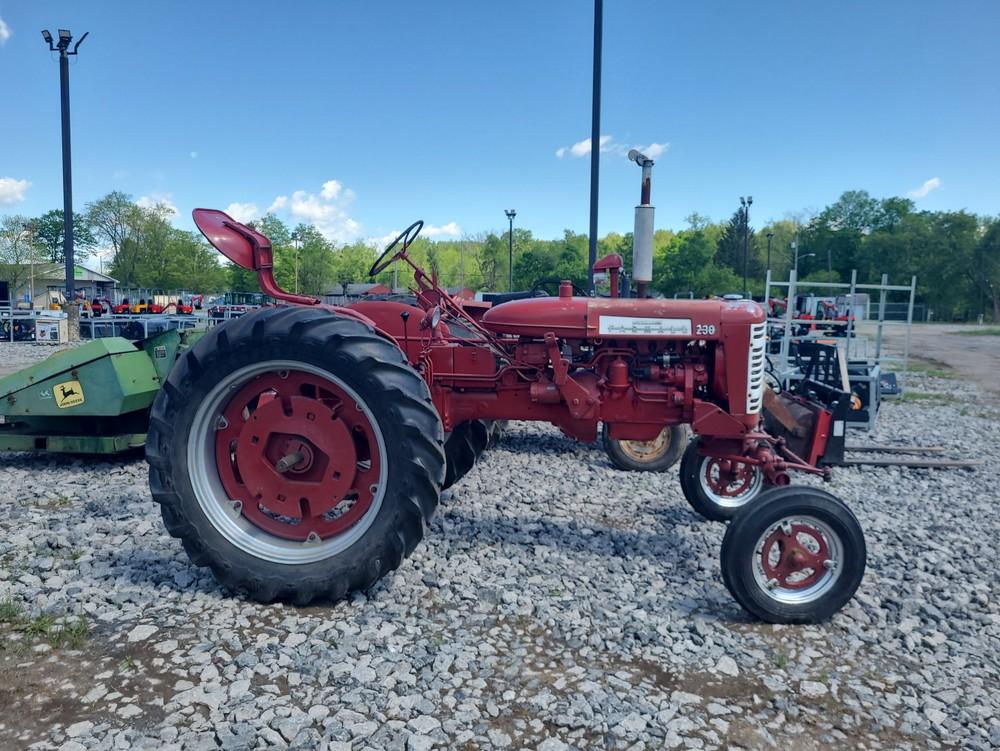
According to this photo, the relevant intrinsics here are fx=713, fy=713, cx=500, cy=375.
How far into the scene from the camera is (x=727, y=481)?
4.80 metres

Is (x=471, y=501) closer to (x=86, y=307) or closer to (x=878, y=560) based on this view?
(x=878, y=560)

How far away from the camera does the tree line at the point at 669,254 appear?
54809 mm

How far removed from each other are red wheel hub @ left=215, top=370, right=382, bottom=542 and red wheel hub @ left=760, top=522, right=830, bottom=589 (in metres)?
1.94

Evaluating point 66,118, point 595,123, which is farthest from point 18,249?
point 595,123

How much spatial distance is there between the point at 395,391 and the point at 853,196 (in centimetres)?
9268

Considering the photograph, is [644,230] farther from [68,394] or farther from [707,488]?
[68,394]

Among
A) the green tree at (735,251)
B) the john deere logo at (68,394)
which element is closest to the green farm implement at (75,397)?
the john deere logo at (68,394)

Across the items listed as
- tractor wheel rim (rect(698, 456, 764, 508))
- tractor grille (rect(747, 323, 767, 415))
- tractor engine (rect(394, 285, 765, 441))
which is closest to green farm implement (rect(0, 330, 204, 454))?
tractor engine (rect(394, 285, 765, 441))

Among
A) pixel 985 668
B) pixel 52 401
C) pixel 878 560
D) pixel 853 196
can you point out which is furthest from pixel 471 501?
pixel 853 196

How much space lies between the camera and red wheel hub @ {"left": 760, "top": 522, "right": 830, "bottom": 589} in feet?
11.1

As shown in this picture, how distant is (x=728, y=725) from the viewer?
255 centimetres

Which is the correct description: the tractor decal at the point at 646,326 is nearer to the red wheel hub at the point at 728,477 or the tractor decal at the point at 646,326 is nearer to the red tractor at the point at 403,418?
the red tractor at the point at 403,418

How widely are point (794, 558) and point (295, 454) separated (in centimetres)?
247

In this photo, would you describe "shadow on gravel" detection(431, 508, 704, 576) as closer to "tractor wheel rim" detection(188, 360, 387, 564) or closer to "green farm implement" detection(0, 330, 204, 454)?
"tractor wheel rim" detection(188, 360, 387, 564)
